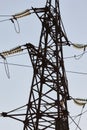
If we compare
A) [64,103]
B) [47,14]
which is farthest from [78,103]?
[47,14]

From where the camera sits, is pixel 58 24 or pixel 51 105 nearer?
pixel 51 105

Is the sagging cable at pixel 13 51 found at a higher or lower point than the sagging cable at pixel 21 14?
lower

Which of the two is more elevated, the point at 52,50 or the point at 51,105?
the point at 52,50

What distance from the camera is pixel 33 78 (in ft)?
73.6

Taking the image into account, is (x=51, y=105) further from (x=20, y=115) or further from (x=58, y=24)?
(x=58, y=24)

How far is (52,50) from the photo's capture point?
24172 mm

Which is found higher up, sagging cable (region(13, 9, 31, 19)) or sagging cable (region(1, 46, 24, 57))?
sagging cable (region(13, 9, 31, 19))

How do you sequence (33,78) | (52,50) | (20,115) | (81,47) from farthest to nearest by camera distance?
(81,47) → (52,50) → (33,78) → (20,115)

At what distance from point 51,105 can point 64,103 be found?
1.41 m

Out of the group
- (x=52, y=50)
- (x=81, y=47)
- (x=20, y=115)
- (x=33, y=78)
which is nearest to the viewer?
(x=20, y=115)

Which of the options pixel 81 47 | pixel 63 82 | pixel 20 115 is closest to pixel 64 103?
pixel 63 82

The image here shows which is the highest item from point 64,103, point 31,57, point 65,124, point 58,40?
point 58,40

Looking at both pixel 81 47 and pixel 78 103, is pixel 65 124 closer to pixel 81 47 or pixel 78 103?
pixel 78 103

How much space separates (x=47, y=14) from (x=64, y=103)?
18.9 ft
